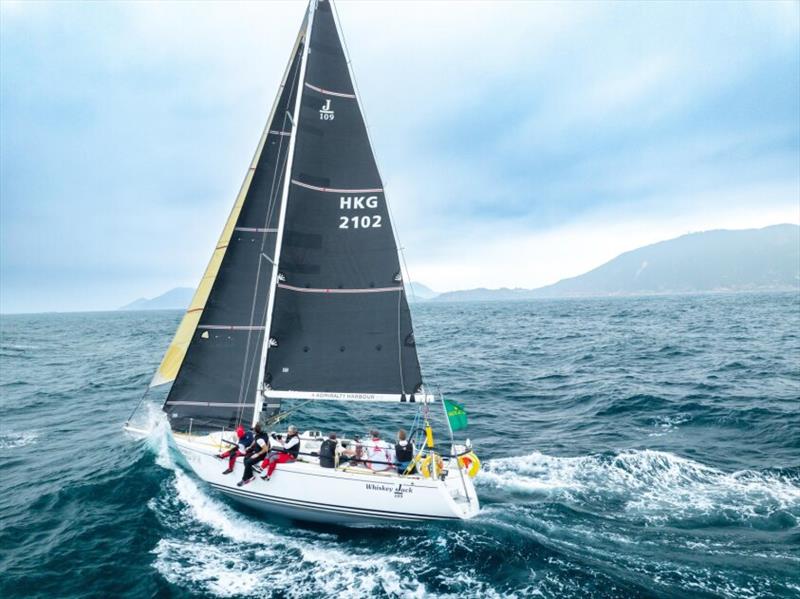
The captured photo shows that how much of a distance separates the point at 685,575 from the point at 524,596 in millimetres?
3133

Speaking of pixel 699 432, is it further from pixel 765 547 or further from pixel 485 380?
pixel 485 380

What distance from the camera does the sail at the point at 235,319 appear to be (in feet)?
44.2

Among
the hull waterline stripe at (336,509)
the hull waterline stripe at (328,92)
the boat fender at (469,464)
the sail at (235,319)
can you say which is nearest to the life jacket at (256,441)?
the hull waterline stripe at (336,509)

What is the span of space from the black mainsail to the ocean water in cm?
322

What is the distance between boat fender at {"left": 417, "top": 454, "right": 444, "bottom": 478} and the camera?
11031 millimetres

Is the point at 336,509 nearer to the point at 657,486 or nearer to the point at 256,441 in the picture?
the point at 256,441

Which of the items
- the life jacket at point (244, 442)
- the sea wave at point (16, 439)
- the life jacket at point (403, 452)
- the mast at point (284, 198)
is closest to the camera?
the life jacket at point (403, 452)

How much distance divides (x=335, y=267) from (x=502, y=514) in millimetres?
7470

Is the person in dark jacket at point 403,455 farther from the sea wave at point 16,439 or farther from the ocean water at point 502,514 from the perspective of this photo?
the sea wave at point 16,439

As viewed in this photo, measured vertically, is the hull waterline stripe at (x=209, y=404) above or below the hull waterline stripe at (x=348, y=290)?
below

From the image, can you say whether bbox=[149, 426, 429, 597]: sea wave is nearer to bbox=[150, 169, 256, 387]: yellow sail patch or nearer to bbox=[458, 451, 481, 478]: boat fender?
bbox=[458, 451, 481, 478]: boat fender

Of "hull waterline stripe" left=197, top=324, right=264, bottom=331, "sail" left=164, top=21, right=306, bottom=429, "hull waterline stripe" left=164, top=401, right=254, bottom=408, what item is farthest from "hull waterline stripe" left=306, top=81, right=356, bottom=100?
"hull waterline stripe" left=164, top=401, right=254, bottom=408

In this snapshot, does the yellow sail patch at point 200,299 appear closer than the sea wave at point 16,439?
Yes

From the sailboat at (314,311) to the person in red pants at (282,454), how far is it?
170 mm
